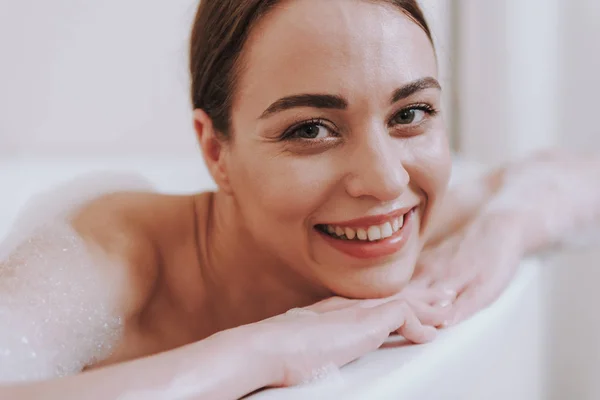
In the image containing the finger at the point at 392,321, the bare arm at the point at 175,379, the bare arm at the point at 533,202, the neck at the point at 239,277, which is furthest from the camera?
the bare arm at the point at 533,202

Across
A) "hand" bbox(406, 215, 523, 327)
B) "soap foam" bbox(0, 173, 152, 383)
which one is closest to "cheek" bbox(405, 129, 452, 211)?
"hand" bbox(406, 215, 523, 327)

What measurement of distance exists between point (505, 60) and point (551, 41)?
14 centimetres

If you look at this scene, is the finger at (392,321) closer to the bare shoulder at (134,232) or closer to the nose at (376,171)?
the nose at (376,171)

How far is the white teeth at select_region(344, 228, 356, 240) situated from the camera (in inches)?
31.2

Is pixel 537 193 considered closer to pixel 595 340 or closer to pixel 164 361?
pixel 595 340

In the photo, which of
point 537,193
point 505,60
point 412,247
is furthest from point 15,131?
point 505,60

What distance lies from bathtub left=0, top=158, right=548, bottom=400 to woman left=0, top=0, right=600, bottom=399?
0.02 meters

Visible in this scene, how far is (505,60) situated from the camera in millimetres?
1730

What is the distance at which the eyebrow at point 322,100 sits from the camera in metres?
0.71

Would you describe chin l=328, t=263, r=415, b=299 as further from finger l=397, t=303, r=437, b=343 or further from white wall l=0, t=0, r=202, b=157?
white wall l=0, t=0, r=202, b=157

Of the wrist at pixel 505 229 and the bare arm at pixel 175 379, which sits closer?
the bare arm at pixel 175 379

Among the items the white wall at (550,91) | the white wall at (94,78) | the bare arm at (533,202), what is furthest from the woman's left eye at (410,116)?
the white wall at (550,91)

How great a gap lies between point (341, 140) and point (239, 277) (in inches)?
13.9

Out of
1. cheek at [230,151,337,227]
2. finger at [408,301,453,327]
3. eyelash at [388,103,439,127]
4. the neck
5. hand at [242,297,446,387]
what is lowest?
the neck
